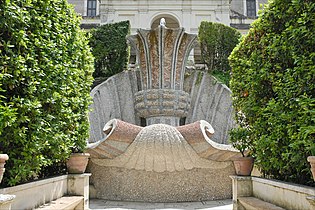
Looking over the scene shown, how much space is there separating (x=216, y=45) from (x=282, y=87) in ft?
22.8

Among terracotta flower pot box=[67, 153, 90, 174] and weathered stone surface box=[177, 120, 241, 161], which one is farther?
weathered stone surface box=[177, 120, 241, 161]

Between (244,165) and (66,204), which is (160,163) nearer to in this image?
(244,165)

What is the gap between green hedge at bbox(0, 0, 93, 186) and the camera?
2949 millimetres

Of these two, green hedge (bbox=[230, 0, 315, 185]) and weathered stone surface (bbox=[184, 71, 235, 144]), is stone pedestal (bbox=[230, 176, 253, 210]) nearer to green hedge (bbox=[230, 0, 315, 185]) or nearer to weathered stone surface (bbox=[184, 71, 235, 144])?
green hedge (bbox=[230, 0, 315, 185])

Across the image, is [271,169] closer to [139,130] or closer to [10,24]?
[139,130]

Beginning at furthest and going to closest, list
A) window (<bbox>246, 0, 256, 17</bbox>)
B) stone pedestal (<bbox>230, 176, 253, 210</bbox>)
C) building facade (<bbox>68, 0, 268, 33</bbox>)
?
window (<bbox>246, 0, 256, 17</bbox>) < building facade (<bbox>68, 0, 268, 33</bbox>) < stone pedestal (<bbox>230, 176, 253, 210</bbox>)

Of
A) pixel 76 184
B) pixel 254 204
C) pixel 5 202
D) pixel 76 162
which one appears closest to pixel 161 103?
pixel 76 162

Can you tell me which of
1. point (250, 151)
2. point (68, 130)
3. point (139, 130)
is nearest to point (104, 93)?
point (139, 130)

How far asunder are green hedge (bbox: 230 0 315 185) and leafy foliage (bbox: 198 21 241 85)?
506 cm

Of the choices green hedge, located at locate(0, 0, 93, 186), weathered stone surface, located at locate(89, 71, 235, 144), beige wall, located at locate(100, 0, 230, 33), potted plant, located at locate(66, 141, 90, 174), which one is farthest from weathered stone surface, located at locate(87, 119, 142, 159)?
beige wall, located at locate(100, 0, 230, 33)

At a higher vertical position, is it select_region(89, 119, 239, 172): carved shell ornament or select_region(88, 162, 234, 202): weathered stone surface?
select_region(89, 119, 239, 172): carved shell ornament

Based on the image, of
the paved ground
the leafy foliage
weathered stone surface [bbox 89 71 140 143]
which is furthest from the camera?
the leafy foliage

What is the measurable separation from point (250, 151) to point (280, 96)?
1.37 metres

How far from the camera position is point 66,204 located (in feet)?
12.2
